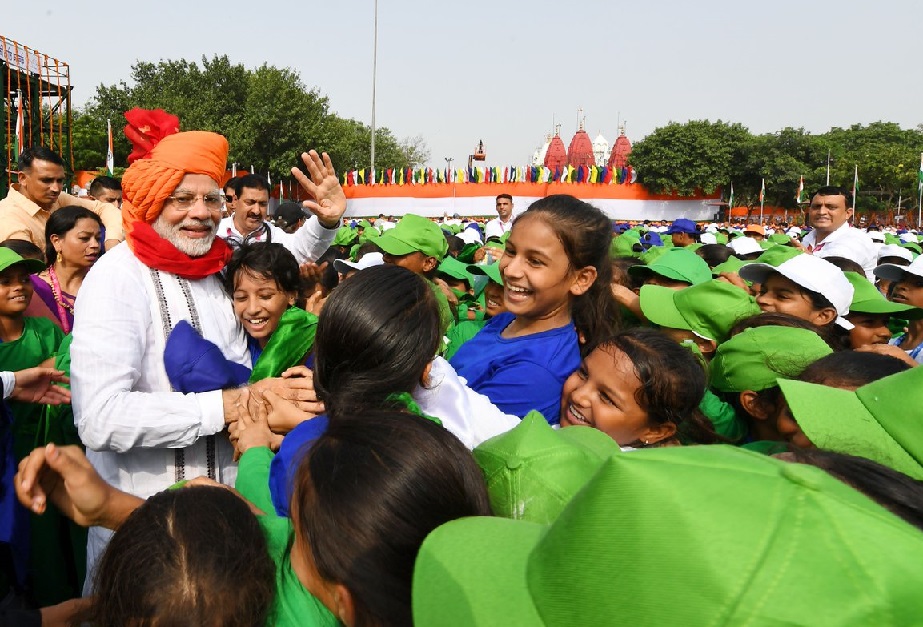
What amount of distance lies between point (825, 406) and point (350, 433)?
0.93 metres

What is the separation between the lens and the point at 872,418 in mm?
1222

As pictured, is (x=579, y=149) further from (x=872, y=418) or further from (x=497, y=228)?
(x=872, y=418)

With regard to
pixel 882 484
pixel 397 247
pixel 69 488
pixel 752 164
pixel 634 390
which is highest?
pixel 752 164

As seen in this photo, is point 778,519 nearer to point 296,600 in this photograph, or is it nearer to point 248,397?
point 296,600

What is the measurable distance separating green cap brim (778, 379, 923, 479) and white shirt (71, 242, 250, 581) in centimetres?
140

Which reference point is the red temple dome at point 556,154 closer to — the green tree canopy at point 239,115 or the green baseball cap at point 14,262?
the green tree canopy at point 239,115

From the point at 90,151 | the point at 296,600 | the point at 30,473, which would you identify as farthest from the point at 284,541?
the point at 90,151

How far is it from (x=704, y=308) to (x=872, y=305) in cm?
113

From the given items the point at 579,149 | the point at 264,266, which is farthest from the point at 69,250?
the point at 579,149

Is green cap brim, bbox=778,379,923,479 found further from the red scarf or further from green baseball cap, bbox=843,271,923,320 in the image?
green baseball cap, bbox=843,271,923,320

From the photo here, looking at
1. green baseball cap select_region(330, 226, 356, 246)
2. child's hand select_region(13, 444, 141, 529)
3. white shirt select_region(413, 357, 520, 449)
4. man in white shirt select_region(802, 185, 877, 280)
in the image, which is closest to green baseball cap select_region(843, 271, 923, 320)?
man in white shirt select_region(802, 185, 877, 280)

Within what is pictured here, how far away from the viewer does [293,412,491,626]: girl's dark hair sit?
35.9 inches

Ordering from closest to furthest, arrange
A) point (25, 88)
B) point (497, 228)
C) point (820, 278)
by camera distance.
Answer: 1. point (820, 278)
2. point (497, 228)
3. point (25, 88)

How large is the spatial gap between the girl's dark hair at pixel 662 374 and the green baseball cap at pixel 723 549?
49.1 inches
